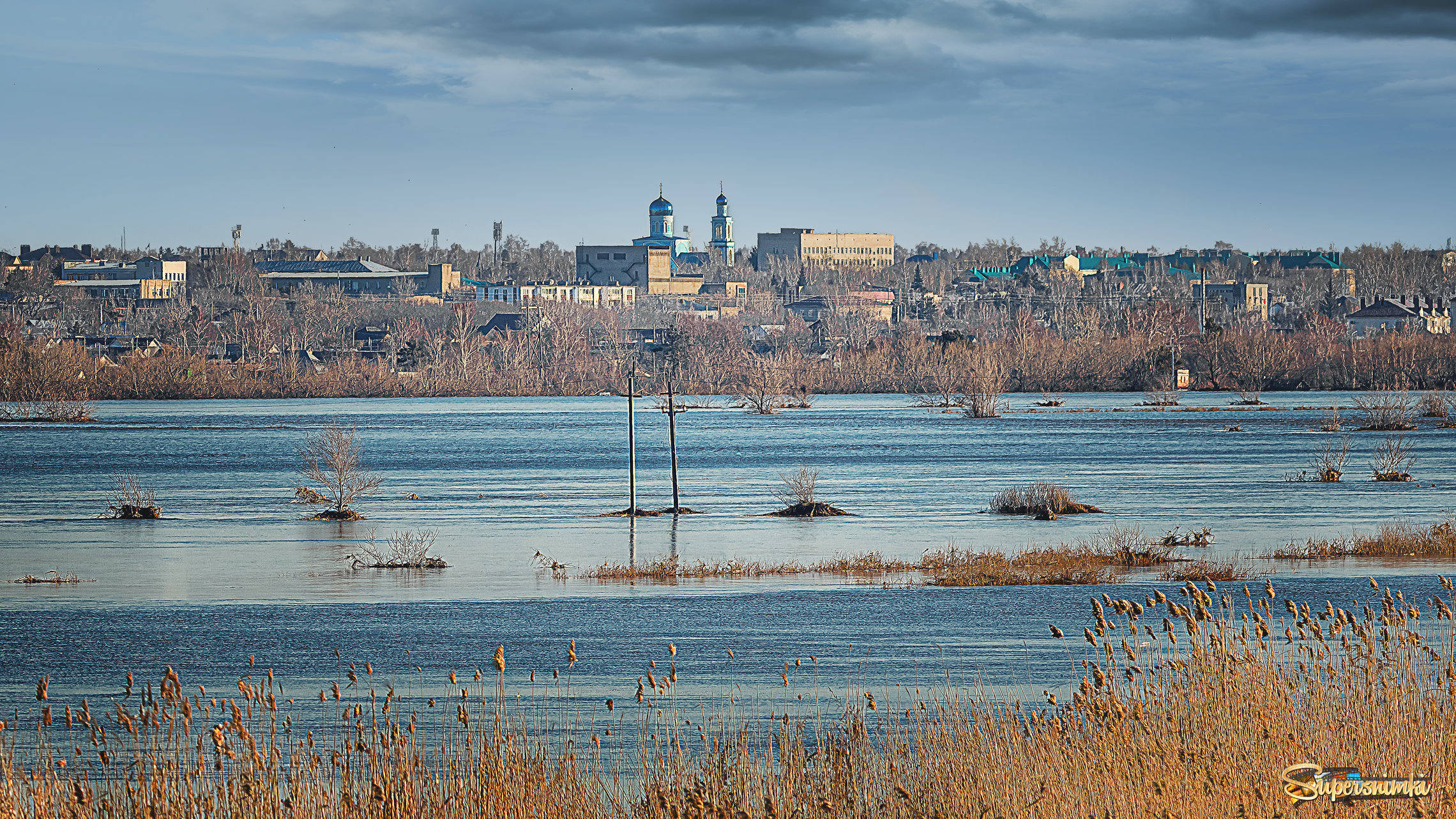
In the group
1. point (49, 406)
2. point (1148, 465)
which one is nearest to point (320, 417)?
point (49, 406)

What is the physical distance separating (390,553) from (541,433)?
72.3 metres

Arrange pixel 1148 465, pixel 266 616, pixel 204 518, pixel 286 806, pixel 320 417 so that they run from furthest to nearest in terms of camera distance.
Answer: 1. pixel 320 417
2. pixel 1148 465
3. pixel 204 518
4. pixel 266 616
5. pixel 286 806

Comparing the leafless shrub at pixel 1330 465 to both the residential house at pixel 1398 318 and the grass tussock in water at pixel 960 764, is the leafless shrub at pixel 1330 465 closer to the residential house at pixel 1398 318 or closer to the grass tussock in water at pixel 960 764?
the grass tussock in water at pixel 960 764

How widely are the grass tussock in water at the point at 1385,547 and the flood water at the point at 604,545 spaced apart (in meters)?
1.04

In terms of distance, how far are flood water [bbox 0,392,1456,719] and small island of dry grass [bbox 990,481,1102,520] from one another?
0.91 m

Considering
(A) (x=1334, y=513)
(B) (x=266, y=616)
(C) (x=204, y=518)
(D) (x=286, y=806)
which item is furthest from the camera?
(C) (x=204, y=518)

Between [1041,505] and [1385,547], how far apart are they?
47.5 ft

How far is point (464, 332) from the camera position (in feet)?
602

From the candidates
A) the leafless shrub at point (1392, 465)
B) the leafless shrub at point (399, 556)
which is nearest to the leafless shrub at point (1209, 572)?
the leafless shrub at point (399, 556)

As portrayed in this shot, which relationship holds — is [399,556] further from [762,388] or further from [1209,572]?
[762,388]

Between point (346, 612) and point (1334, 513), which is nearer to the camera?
point (346, 612)

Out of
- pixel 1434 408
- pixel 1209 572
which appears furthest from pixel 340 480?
pixel 1434 408

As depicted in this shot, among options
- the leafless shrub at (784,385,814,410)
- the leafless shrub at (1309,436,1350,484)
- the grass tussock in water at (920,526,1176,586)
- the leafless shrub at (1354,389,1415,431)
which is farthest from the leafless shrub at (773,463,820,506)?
the leafless shrub at (784,385,814,410)

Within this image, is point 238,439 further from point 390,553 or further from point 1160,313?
point 1160,313
